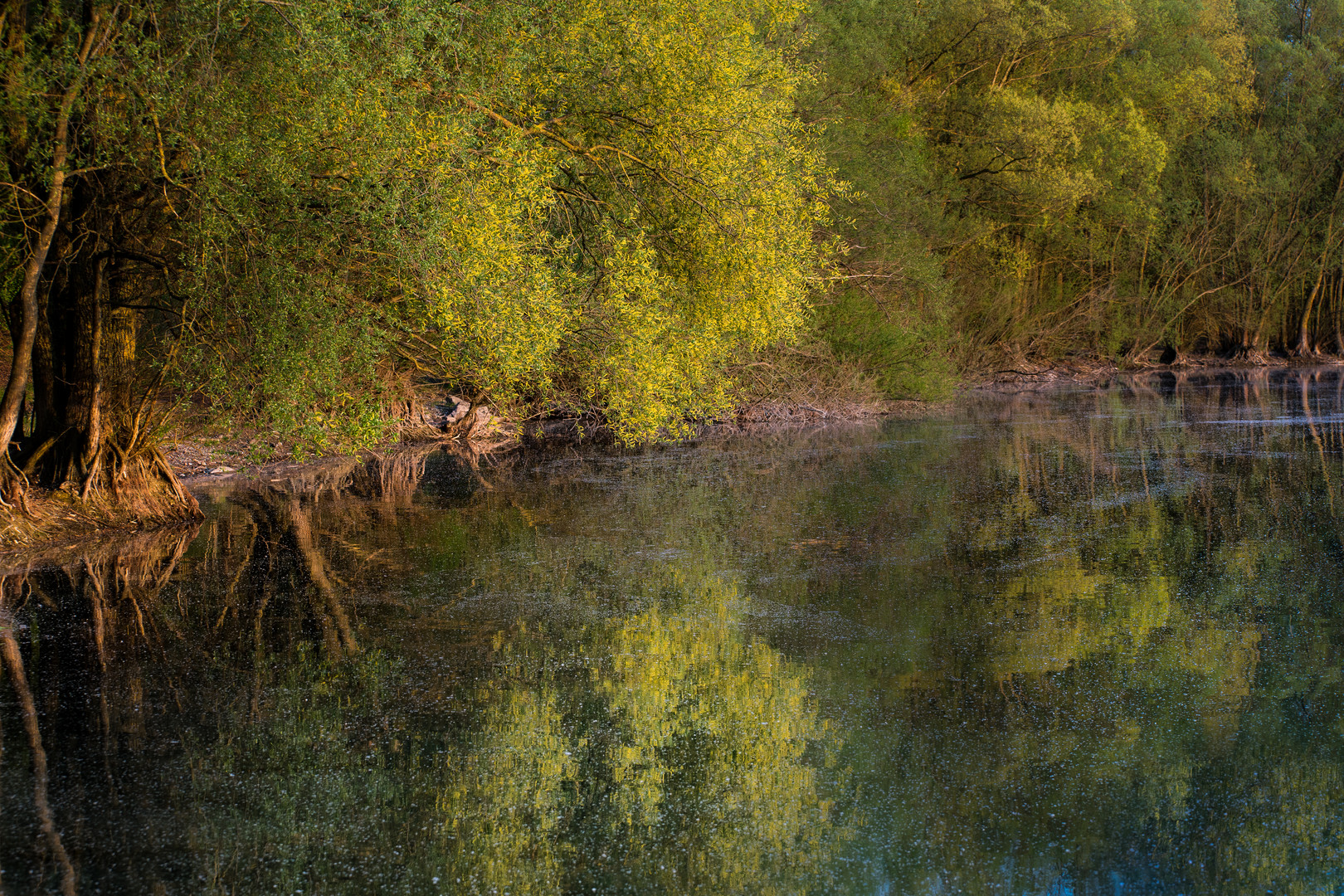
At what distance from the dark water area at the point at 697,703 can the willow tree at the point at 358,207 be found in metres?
1.94

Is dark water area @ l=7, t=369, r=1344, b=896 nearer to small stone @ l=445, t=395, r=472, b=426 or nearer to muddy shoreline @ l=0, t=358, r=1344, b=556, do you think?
muddy shoreline @ l=0, t=358, r=1344, b=556

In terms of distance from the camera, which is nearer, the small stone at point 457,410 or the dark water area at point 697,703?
the dark water area at point 697,703

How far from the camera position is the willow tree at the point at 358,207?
10.3m

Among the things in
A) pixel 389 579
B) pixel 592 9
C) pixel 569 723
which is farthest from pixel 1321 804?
pixel 592 9

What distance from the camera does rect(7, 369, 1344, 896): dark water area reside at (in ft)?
15.6

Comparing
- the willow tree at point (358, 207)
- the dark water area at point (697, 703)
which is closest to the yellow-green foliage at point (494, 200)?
the willow tree at point (358, 207)

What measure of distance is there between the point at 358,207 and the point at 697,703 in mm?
6406

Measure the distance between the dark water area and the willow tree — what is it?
6.35 feet

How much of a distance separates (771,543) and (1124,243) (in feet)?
104

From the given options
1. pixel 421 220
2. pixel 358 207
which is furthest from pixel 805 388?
pixel 358 207

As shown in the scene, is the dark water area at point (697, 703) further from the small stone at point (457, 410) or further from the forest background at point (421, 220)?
the small stone at point (457, 410)

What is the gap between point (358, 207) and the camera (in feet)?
35.6

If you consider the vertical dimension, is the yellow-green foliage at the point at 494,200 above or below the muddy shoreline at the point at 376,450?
above

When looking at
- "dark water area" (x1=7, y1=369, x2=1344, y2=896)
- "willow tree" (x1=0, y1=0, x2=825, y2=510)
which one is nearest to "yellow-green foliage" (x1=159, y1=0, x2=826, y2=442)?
"willow tree" (x1=0, y1=0, x2=825, y2=510)
